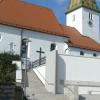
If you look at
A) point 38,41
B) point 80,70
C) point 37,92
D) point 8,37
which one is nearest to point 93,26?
point 38,41

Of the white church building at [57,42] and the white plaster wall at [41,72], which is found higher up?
the white church building at [57,42]

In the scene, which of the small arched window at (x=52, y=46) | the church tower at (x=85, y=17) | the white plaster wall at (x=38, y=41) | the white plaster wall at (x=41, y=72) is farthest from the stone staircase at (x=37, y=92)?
the church tower at (x=85, y=17)

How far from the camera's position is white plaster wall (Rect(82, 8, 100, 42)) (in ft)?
170

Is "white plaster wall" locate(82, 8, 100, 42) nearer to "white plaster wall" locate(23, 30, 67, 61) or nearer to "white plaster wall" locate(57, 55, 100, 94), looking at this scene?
"white plaster wall" locate(23, 30, 67, 61)

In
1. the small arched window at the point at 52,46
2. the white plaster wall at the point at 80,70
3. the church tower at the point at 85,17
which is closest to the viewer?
the white plaster wall at the point at 80,70

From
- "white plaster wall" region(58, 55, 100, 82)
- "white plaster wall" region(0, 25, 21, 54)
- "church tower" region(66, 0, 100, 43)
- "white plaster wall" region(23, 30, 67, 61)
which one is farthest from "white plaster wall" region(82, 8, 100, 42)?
"white plaster wall" region(58, 55, 100, 82)

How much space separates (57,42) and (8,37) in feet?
22.6

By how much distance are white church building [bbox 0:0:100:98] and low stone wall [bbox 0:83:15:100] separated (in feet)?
22.1

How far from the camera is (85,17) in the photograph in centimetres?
5253

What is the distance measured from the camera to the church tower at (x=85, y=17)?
51.9 m

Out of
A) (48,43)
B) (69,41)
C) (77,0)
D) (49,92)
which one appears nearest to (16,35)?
(48,43)

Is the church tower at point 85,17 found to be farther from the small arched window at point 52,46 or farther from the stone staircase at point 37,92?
the stone staircase at point 37,92

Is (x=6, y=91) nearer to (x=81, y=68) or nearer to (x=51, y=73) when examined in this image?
(x=51, y=73)

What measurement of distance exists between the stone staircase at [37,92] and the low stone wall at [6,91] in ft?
14.2
